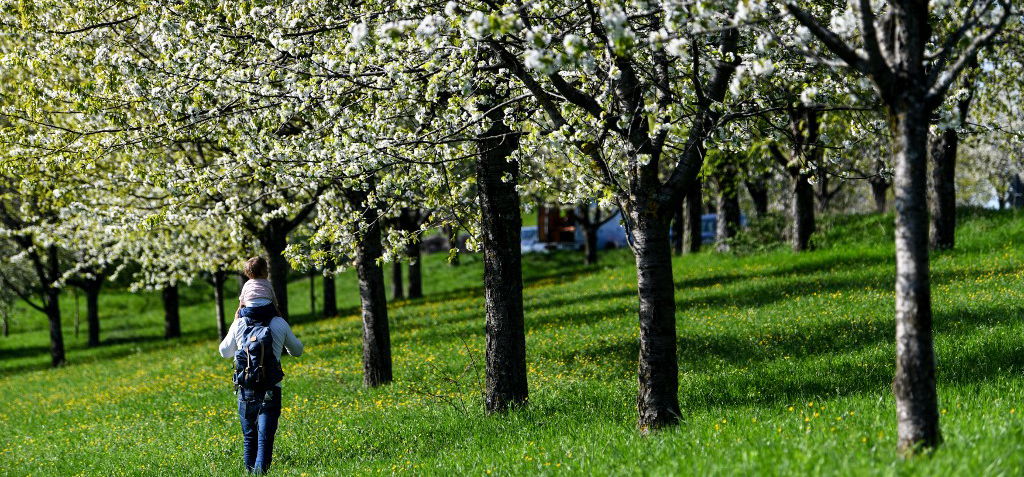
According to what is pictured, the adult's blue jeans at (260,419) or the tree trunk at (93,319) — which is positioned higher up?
the adult's blue jeans at (260,419)

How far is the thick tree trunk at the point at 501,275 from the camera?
10.8 metres

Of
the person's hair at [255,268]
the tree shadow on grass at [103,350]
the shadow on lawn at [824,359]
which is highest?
the person's hair at [255,268]

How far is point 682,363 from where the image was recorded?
42.9 feet

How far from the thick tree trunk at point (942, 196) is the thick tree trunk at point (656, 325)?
14.0 metres

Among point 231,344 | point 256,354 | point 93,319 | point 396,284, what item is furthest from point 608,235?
point 256,354

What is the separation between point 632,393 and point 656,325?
3176mm

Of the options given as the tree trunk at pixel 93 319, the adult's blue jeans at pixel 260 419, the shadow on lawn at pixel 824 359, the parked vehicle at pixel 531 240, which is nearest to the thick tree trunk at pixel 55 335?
the tree trunk at pixel 93 319

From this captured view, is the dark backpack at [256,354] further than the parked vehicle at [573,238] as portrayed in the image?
No

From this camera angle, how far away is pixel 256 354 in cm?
926

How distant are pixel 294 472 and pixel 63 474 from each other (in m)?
4.55

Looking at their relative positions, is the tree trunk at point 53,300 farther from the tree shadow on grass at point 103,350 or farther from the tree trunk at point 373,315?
the tree trunk at point 373,315

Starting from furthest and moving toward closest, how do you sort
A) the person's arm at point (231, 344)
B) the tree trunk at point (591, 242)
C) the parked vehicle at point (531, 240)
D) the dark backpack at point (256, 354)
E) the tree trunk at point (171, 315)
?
the parked vehicle at point (531, 240)
the tree trunk at point (591, 242)
the tree trunk at point (171, 315)
the person's arm at point (231, 344)
the dark backpack at point (256, 354)

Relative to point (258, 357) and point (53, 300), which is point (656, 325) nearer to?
point (258, 357)

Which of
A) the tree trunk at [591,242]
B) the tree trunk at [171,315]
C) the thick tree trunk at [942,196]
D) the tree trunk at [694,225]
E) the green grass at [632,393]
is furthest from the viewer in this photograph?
the tree trunk at [591,242]
